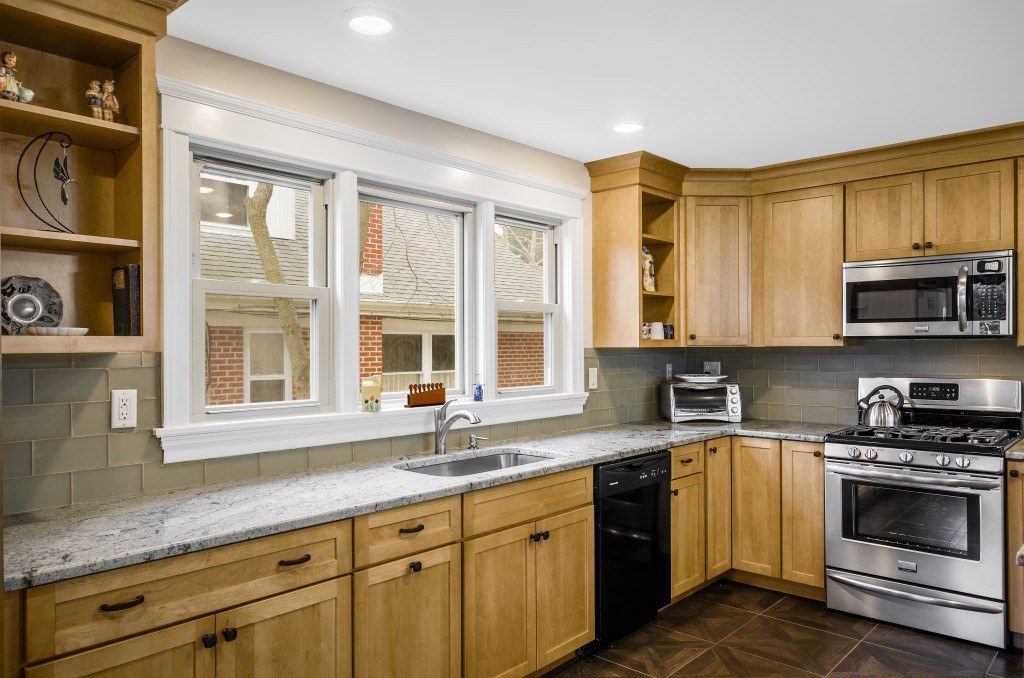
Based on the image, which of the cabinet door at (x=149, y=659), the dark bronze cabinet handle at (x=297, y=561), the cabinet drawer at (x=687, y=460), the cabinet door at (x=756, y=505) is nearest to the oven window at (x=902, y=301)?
the cabinet door at (x=756, y=505)

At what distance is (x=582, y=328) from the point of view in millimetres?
3887

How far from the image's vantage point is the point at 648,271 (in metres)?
4.09

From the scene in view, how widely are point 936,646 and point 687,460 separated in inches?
53.8

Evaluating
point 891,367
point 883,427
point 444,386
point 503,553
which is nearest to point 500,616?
point 503,553

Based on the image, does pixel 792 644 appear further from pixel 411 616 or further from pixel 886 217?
pixel 886 217

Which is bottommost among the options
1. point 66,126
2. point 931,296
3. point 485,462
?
point 485,462

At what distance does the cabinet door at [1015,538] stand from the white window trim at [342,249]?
2.05m

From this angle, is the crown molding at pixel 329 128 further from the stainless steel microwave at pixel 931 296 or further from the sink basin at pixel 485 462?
the stainless steel microwave at pixel 931 296

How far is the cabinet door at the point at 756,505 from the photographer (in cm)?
373

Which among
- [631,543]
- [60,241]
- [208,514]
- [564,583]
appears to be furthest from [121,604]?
[631,543]

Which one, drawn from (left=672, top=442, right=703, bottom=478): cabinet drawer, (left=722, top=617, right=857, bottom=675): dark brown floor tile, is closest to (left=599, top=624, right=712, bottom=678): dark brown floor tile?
(left=722, top=617, right=857, bottom=675): dark brown floor tile

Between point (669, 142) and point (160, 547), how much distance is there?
2987mm

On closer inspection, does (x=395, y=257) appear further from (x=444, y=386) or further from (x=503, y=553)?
(x=503, y=553)

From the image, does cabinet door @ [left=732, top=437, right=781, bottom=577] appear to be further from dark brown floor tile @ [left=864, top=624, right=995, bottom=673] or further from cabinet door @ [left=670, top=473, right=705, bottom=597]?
dark brown floor tile @ [left=864, top=624, right=995, bottom=673]
